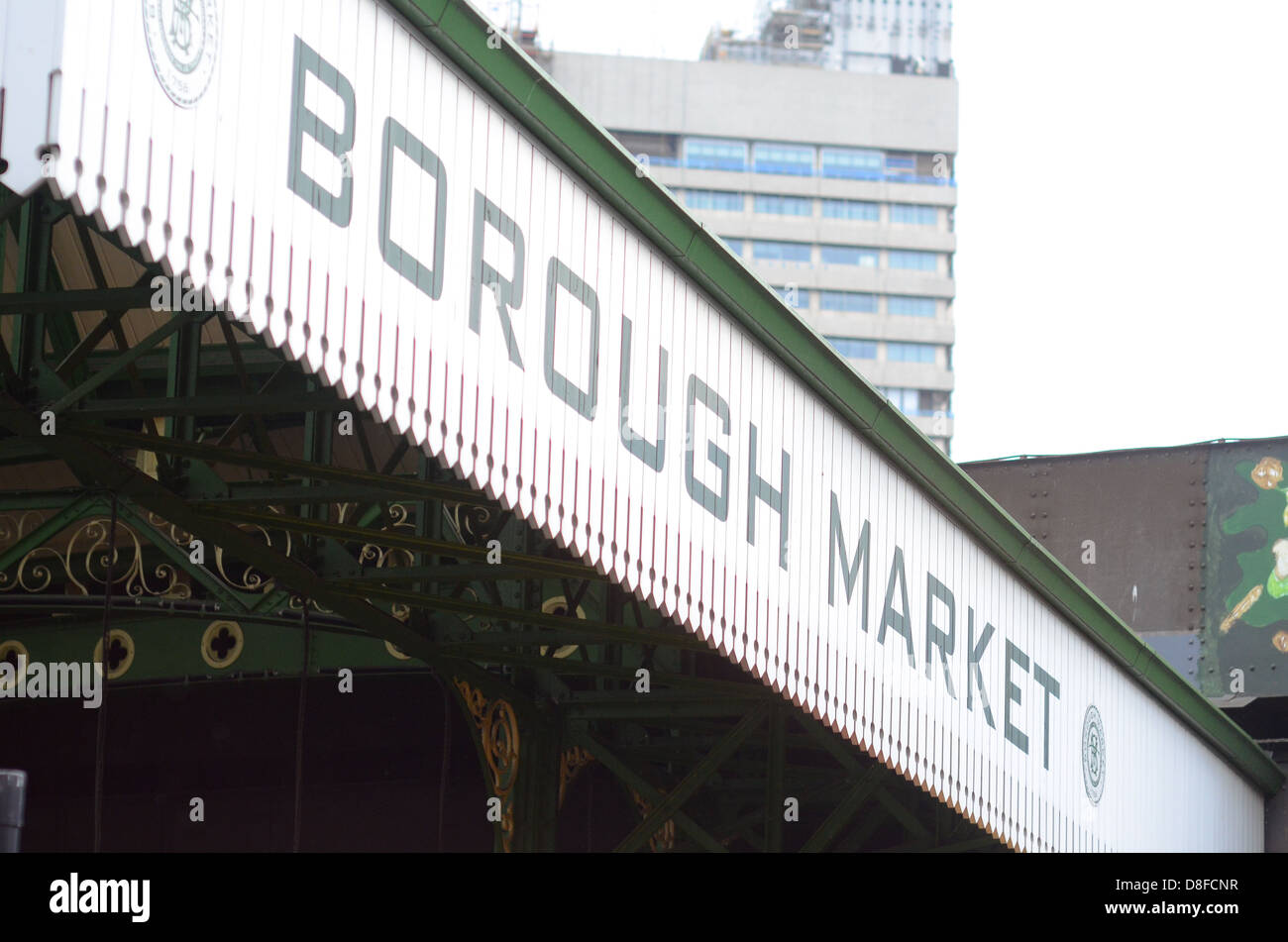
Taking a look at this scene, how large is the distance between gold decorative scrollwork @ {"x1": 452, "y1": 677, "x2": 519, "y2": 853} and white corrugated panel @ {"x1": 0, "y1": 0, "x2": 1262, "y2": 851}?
4423mm

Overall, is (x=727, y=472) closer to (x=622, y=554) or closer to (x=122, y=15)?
(x=622, y=554)

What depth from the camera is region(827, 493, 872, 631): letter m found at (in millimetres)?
13422

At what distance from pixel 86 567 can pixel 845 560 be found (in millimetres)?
8511

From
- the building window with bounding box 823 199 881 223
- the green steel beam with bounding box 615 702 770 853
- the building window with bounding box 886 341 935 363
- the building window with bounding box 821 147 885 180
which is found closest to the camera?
the green steel beam with bounding box 615 702 770 853

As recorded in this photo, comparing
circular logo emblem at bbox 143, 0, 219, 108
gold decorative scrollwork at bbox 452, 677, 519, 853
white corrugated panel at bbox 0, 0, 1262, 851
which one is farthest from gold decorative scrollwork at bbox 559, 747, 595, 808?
circular logo emblem at bbox 143, 0, 219, 108

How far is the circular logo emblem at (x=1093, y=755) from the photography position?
1744 cm

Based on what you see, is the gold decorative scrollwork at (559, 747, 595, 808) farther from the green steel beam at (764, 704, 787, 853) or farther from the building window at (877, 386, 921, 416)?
the building window at (877, 386, 921, 416)

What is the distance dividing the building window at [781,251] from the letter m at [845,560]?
118m

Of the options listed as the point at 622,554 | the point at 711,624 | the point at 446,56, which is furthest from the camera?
the point at 711,624
